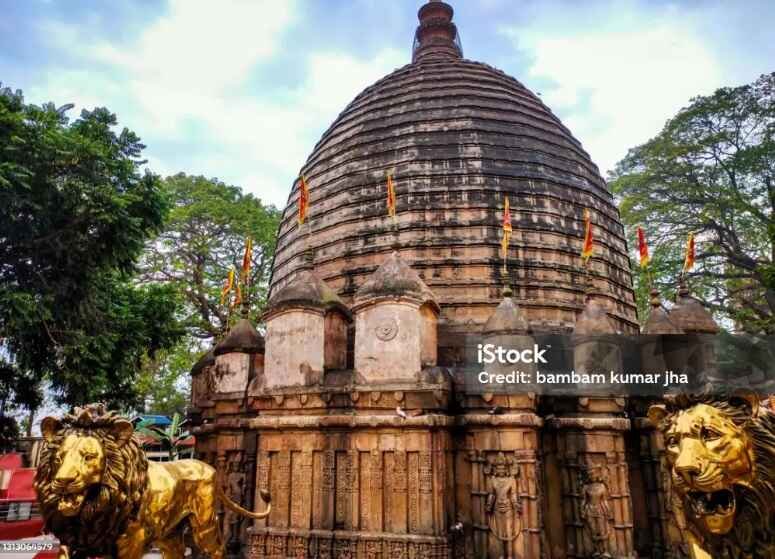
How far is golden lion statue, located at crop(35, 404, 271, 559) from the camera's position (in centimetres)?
509

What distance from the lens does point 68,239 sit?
12141 mm

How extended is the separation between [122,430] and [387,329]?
4.39m

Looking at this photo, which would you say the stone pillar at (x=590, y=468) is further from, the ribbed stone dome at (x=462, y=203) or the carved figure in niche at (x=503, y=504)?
the ribbed stone dome at (x=462, y=203)

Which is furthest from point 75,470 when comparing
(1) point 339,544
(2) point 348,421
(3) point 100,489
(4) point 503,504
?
(4) point 503,504

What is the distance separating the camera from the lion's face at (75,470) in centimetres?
504

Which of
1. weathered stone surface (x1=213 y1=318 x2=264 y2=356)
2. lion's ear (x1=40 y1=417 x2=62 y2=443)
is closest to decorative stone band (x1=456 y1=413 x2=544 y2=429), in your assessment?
weathered stone surface (x1=213 y1=318 x2=264 y2=356)

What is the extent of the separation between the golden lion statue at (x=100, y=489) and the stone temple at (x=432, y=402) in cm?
284

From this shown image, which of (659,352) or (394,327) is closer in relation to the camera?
(394,327)

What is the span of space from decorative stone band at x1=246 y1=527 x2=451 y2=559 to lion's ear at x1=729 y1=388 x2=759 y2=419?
199 inches

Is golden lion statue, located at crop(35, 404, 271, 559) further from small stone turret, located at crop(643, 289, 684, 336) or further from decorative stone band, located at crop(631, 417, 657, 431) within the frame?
small stone turret, located at crop(643, 289, 684, 336)

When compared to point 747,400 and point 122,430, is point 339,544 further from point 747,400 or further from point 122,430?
point 747,400

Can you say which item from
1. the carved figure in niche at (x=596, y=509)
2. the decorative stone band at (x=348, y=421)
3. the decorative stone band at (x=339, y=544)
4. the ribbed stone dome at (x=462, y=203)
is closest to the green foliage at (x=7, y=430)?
the ribbed stone dome at (x=462, y=203)

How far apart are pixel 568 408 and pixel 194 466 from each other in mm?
5725

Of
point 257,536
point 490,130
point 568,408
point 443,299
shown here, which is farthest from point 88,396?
point 490,130
